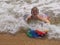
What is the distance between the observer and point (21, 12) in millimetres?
1740

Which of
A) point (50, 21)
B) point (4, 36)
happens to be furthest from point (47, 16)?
point (4, 36)

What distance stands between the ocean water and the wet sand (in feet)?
0.14

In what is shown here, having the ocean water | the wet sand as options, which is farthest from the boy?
the wet sand

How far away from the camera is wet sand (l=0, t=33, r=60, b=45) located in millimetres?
1448

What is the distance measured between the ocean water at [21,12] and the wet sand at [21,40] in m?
0.04

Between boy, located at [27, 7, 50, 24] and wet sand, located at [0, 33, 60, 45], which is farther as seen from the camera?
boy, located at [27, 7, 50, 24]

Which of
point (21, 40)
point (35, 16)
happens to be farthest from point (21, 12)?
point (21, 40)

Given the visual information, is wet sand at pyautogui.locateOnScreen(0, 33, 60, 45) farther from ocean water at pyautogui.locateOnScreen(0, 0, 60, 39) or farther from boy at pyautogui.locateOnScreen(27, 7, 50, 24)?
boy at pyautogui.locateOnScreen(27, 7, 50, 24)

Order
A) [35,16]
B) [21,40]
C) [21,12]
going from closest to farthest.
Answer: [21,40] < [35,16] < [21,12]

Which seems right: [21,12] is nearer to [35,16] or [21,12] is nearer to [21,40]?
[35,16]

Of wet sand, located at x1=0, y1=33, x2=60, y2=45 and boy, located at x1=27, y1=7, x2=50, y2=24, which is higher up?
boy, located at x1=27, y1=7, x2=50, y2=24

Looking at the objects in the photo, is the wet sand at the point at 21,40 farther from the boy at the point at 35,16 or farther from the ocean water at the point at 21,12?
the boy at the point at 35,16

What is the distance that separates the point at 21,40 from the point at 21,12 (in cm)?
35

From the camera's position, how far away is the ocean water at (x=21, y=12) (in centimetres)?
155
